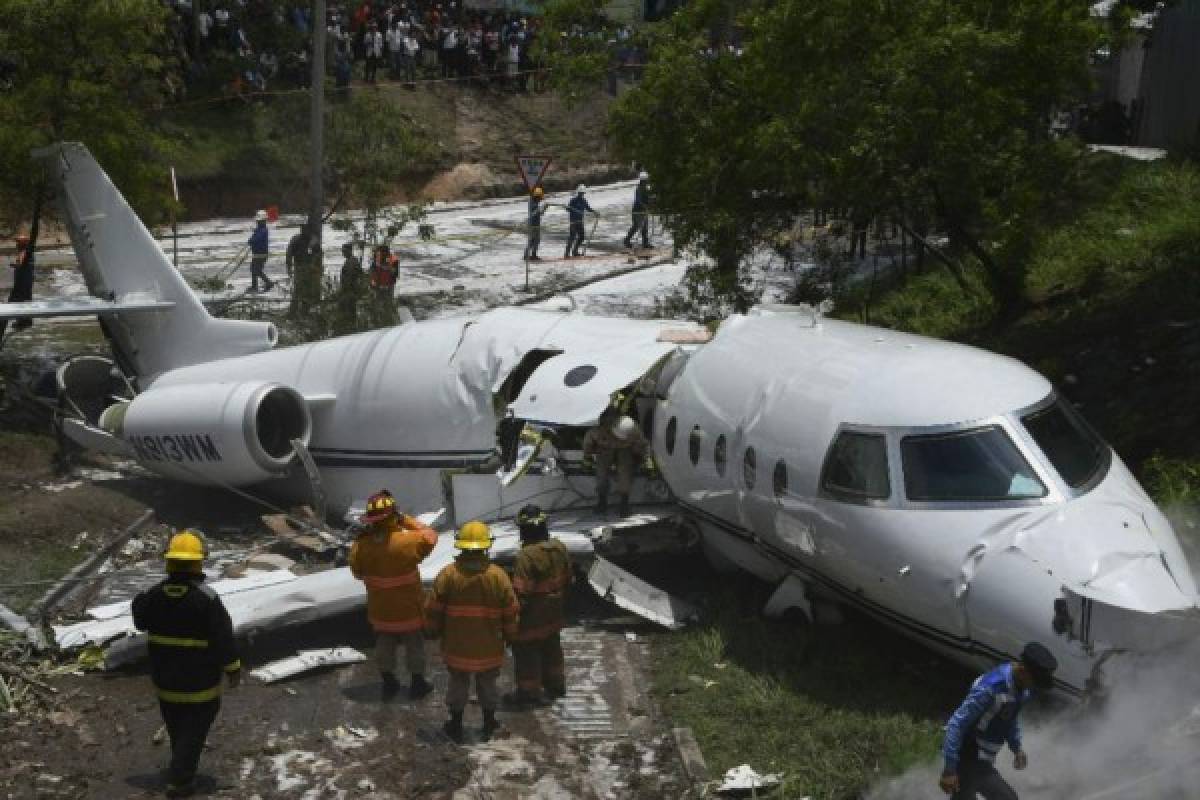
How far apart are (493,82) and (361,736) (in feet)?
117

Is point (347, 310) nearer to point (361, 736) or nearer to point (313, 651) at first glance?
point (313, 651)

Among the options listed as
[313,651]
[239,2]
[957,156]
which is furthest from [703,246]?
[239,2]

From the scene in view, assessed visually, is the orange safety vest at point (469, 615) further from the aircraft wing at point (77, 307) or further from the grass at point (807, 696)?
the aircraft wing at point (77, 307)

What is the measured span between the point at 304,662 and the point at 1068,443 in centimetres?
625

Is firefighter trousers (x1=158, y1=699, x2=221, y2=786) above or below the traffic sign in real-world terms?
below

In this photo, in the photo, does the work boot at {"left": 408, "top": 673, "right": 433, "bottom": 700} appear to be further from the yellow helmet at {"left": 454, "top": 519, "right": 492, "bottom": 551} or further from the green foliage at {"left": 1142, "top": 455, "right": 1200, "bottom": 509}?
the green foliage at {"left": 1142, "top": 455, "right": 1200, "bottom": 509}

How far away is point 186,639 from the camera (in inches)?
388

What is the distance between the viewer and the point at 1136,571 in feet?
31.7

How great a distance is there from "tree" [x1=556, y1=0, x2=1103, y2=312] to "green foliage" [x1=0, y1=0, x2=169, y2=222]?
26.1 ft

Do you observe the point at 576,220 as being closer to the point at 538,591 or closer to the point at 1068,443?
the point at 538,591

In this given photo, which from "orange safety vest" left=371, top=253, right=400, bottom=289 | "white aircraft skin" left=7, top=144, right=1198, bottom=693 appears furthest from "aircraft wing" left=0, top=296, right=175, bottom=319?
"orange safety vest" left=371, top=253, right=400, bottom=289

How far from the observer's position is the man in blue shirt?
28.0 ft

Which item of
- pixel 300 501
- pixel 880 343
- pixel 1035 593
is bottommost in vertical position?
pixel 300 501

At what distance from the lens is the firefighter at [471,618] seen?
1075 cm
